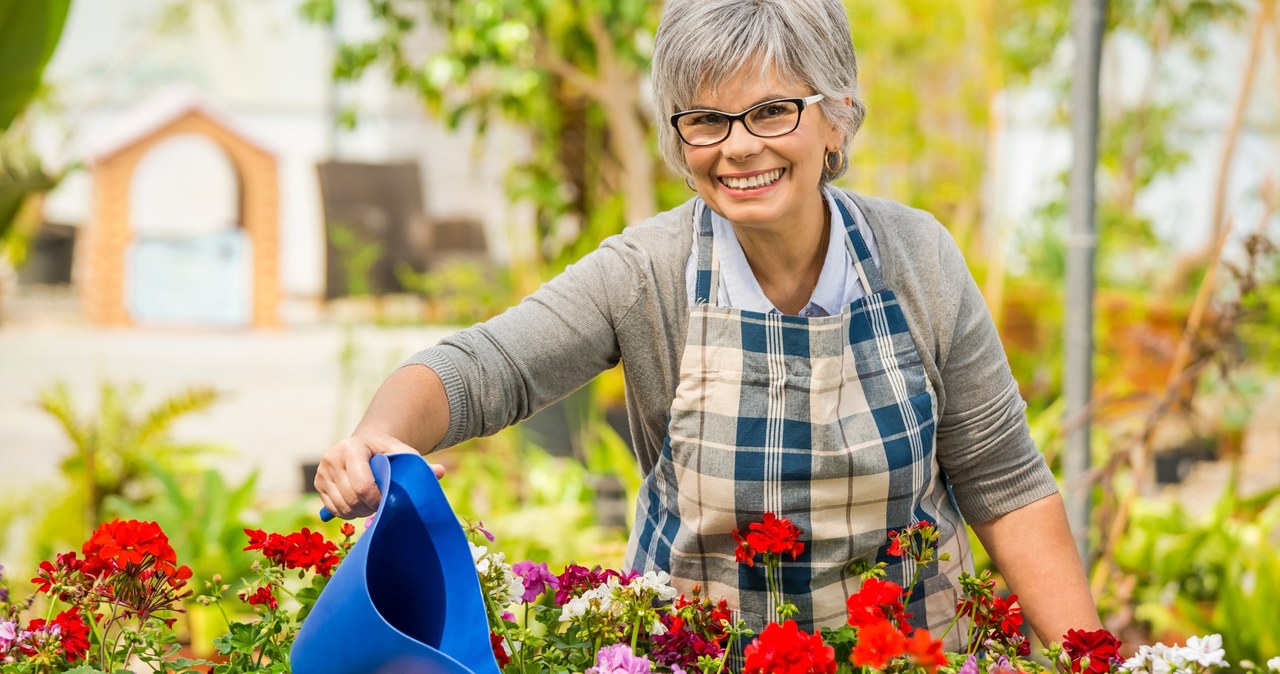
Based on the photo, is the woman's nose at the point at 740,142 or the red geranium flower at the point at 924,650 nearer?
the red geranium flower at the point at 924,650

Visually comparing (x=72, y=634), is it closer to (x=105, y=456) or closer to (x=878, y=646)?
(x=878, y=646)

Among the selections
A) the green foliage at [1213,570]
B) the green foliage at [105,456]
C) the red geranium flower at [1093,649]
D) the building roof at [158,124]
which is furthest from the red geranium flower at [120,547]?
the building roof at [158,124]

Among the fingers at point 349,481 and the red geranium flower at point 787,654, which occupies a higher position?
the fingers at point 349,481

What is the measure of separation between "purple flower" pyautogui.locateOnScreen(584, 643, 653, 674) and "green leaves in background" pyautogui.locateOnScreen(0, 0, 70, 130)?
221 cm

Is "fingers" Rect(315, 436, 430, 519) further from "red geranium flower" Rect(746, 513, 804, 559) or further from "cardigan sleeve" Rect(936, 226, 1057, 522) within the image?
"cardigan sleeve" Rect(936, 226, 1057, 522)

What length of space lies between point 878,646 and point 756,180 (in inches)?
23.6

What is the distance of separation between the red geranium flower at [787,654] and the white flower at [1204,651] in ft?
0.85

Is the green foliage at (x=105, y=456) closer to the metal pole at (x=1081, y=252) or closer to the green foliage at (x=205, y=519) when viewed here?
the green foliage at (x=205, y=519)

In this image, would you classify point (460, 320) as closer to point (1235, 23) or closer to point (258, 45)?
point (1235, 23)

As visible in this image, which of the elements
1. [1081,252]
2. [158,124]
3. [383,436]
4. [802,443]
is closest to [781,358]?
[802,443]

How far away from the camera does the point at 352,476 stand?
3.55 ft

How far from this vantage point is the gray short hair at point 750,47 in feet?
4.20

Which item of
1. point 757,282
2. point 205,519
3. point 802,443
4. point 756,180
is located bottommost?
point 205,519

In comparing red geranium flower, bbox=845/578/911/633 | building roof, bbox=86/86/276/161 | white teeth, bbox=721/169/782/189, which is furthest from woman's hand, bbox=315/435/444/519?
building roof, bbox=86/86/276/161
